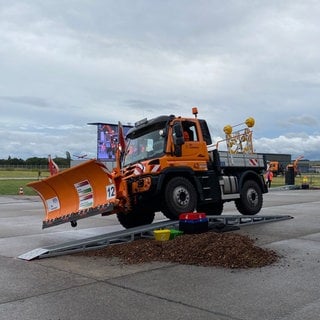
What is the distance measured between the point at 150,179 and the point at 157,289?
448 centimetres

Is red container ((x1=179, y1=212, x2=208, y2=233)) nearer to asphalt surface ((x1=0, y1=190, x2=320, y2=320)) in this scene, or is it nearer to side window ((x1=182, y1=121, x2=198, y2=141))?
asphalt surface ((x1=0, y1=190, x2=320, y2=320))

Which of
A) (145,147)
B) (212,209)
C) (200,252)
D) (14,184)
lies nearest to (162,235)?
(200,252)

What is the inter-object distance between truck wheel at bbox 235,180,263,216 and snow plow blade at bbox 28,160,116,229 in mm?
5001

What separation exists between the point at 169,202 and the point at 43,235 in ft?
11.5

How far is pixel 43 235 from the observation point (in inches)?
476

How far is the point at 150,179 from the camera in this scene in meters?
10.7

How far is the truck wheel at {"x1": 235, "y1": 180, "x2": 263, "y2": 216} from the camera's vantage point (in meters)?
13.9

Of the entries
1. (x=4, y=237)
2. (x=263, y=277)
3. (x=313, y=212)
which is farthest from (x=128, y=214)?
(x=313, y=212)

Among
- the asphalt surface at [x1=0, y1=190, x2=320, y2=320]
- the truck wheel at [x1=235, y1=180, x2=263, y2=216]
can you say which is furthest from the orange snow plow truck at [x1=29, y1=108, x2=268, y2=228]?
the asphalt surface at [x1=0, y1=190, x2=320, y2=320]

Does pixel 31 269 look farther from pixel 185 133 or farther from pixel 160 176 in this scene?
pixel 185 133

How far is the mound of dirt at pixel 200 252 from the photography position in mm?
7898

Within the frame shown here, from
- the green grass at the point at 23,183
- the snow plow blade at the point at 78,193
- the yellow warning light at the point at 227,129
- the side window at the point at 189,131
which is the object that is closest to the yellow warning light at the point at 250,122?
the yellow warning light at the point at 227,129

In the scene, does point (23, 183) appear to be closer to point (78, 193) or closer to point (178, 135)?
point (78, 193)

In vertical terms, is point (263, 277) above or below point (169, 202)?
below
